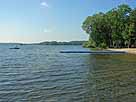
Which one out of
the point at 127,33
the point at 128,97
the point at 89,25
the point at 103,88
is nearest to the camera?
the point at 128,97

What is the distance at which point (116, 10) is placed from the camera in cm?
8756

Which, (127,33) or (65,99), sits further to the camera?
(127,33)

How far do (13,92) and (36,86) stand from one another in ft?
7.71

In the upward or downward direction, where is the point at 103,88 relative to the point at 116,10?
downward

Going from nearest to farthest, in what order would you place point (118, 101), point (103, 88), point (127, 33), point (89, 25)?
point (118, 101), point (103, 88), point (127, 33), point (89, 25)

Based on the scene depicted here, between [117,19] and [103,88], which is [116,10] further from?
[103,88]

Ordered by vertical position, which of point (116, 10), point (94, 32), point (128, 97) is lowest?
→ point (128, 97)

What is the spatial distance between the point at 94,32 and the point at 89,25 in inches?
203

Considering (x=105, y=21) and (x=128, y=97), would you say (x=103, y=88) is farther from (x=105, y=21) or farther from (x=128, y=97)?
(x=105, y=21)

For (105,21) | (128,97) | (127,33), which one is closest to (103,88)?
(128,97)

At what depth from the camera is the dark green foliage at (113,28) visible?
277ft

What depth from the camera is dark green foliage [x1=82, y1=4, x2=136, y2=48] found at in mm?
84312

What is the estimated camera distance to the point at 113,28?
3590 inches

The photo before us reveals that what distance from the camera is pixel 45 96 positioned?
13711 millimetres
